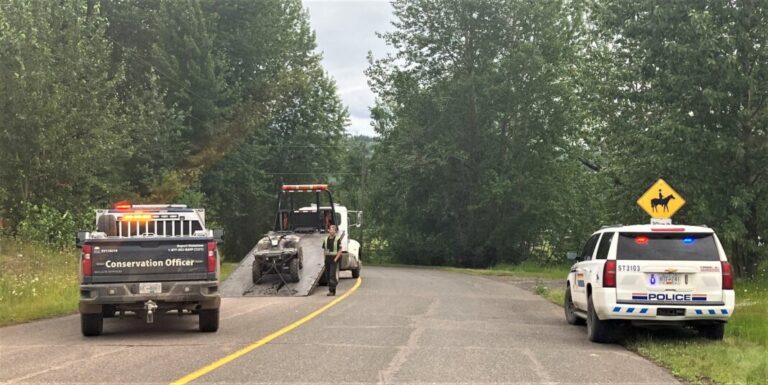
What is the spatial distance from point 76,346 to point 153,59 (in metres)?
36.4

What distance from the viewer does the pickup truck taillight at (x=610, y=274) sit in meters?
11.1

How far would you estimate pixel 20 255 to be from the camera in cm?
2125

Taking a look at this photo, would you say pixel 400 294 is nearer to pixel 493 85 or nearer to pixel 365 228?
pixel 493 85

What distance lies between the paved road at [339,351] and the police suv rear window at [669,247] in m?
1.53

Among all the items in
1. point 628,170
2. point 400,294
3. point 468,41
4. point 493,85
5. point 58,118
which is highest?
point 468,41

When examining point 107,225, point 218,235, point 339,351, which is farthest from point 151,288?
point 339,351

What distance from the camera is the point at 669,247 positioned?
11.1m

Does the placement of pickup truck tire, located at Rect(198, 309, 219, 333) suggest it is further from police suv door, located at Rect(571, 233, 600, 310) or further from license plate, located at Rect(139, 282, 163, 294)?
police suv door, located at Rect(571, 233, 600, 310)

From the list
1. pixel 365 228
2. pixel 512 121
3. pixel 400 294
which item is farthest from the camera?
pixel 365 228

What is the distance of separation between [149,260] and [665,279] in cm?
806

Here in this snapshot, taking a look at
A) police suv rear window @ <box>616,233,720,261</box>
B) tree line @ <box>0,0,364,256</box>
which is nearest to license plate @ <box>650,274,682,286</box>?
police suv rear window @ <box>616,233,720,261</box>

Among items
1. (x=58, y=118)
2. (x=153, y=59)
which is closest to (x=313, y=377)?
(x=58, y=118)

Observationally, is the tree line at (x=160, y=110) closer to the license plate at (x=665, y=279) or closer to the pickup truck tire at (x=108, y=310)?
the pickup truck tire at (x=108, y=310)

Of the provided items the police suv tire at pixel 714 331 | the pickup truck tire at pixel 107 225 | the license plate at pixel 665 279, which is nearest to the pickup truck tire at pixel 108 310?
the pickup truck tire at pixel 107 225
